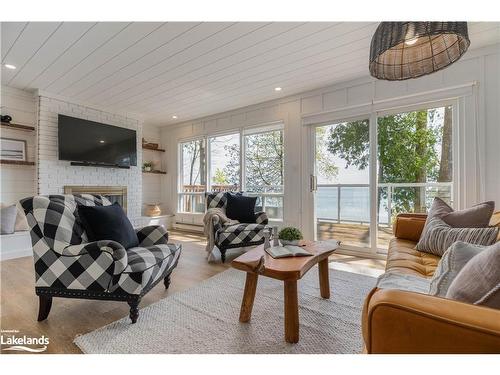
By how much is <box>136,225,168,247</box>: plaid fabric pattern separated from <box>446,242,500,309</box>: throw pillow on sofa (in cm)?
199

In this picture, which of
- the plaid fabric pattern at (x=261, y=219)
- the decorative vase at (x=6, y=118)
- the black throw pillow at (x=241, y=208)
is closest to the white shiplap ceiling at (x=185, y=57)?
the decorative vase at (x=6, y=118)

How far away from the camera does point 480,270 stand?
2.53 feet

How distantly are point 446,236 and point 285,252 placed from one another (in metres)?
1.17

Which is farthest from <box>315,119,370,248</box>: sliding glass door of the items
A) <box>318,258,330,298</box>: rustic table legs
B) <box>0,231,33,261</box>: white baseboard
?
<box>0,231,33,261</box>: white baseboard

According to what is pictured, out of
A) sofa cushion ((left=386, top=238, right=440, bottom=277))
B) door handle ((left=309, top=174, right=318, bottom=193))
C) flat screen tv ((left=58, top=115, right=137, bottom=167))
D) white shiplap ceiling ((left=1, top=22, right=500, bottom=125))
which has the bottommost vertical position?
sofa cushion ((left=386, top=238, right=440, bottom=277))

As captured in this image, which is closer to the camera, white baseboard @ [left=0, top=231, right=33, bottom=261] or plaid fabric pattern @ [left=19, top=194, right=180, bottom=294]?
plaid fabric pattern @ [left=19, top=194, right=180, bottom=294]

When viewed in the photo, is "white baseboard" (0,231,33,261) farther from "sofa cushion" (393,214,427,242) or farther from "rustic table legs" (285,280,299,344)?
"sofa cushion" (393,214,427,242)

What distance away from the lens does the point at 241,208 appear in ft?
11.8

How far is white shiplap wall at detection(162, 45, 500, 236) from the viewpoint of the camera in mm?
2555

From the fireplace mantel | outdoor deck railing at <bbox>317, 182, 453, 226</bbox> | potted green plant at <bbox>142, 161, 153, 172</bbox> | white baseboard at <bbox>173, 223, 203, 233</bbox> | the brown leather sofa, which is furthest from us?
potted green plant at <bbox>142, 161, 153, 172</bbox>

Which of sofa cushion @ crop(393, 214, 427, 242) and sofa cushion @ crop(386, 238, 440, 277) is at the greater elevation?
sofa cushion @ crop(393, 214, 427, 242)

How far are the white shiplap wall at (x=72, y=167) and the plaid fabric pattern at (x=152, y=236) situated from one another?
2.66m
